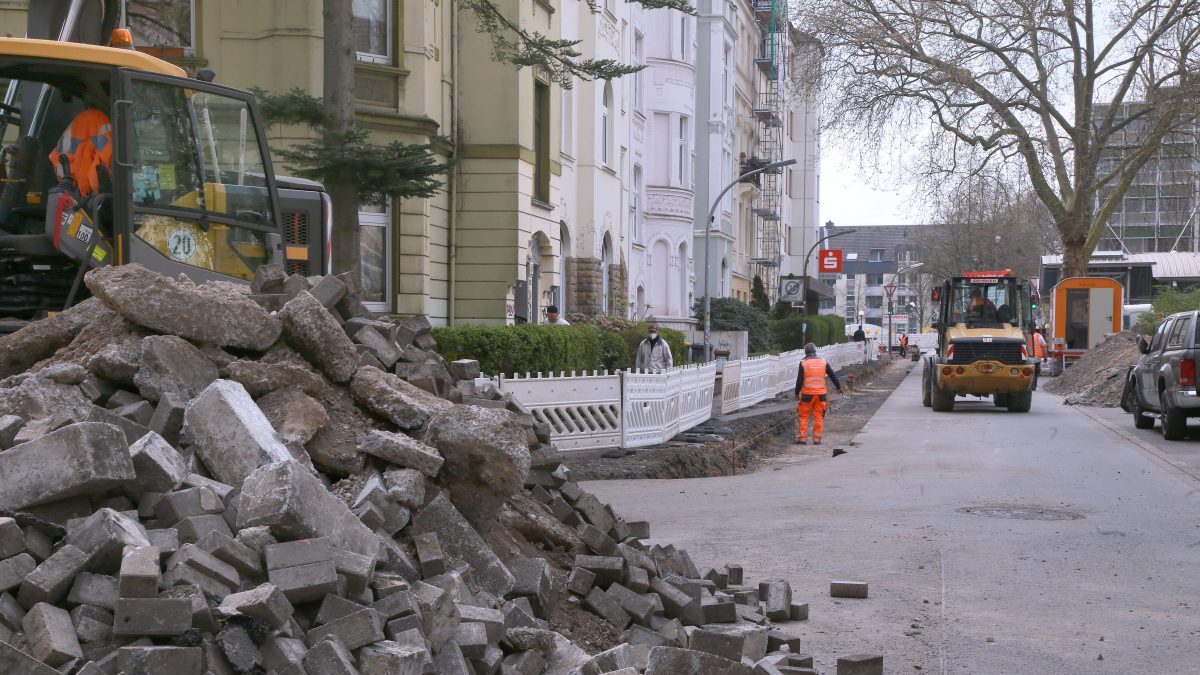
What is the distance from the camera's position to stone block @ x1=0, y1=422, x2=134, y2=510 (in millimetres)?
4938

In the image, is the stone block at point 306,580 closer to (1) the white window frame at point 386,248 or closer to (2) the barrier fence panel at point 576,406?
(2) the barrier fence panel at point 576,406

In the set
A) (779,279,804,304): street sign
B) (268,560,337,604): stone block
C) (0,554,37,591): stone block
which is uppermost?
(779,279,804,304): street sign

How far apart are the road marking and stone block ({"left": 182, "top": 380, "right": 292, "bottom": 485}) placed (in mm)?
11625

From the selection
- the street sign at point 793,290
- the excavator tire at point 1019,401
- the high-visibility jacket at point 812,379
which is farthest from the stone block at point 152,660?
the street sign at point 793,290

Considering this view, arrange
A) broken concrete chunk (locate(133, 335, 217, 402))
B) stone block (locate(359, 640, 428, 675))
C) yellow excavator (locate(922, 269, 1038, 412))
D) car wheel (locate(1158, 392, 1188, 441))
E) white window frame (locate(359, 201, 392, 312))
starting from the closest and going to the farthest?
stone block (locate(359, 640, 428, 675))
broken concrete chunk (locate(133, 335, 217, 402))
car wheel (locate(1158, 392, 1188, 441))
white window frame (locate(359, 201, 392, 312))
yellow excavator (locate(922, 269, 1038, 412))

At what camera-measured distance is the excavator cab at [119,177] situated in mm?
8867

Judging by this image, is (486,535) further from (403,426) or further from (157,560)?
(157,560)

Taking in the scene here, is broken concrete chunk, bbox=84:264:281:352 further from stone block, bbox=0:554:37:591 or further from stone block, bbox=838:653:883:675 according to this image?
stone block, bbox=838:653:883:675

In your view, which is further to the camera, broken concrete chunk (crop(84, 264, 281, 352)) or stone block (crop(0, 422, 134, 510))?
broken concrete chunk (crop(84, 264, 281, 352))

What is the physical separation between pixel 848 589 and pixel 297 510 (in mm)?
4337

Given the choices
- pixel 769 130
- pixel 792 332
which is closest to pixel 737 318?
pixel 792 332

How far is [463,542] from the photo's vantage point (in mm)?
6082

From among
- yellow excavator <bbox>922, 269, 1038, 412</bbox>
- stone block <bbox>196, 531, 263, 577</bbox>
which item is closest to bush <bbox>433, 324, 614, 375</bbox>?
yellow excavator <bbox>922, 269, 1038, 412</bbox>

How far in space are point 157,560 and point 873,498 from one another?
31.1ft
